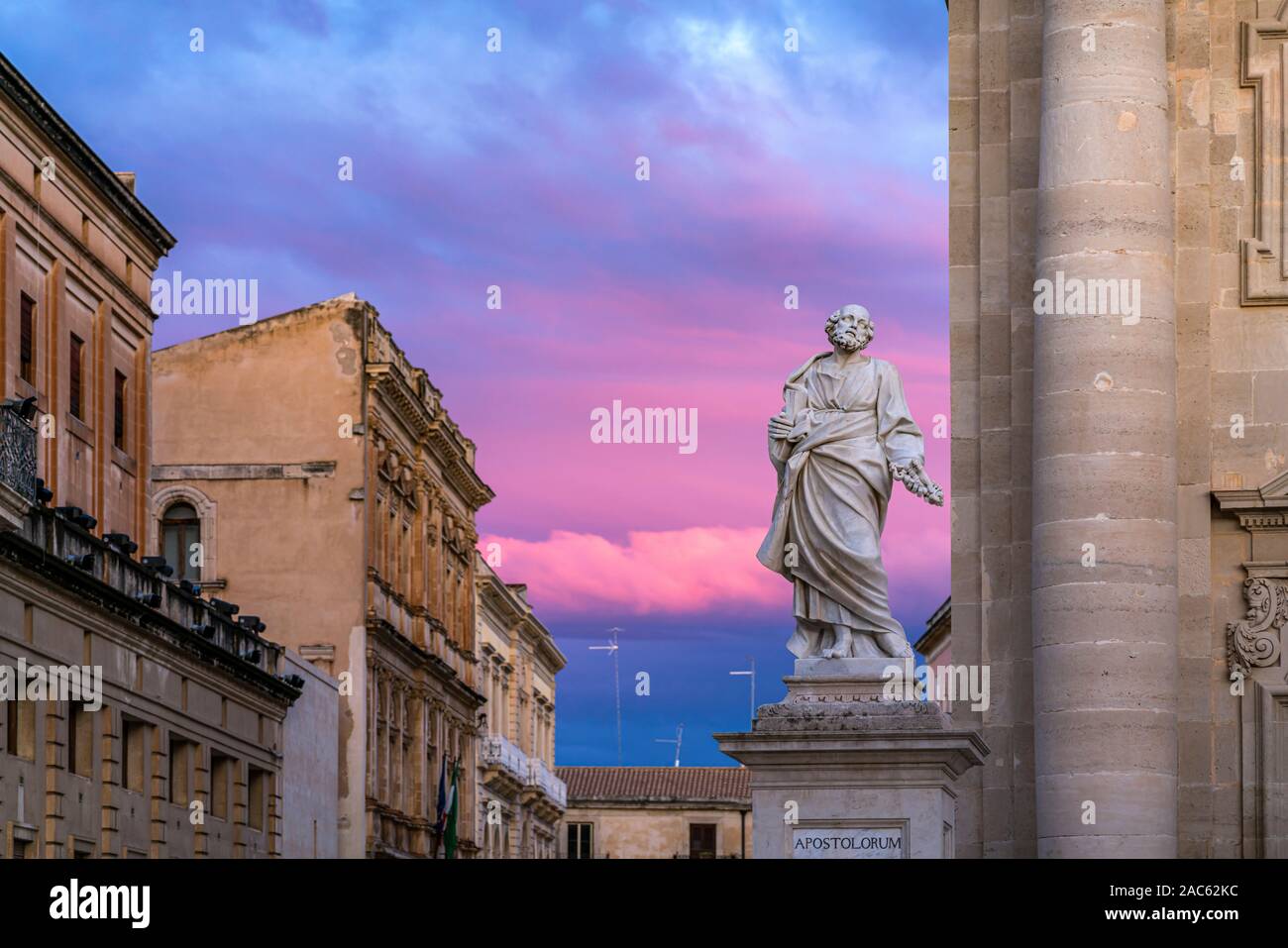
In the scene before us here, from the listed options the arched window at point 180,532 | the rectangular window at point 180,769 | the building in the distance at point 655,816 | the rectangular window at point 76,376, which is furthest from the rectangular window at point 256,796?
the building in the distance at point 655,816

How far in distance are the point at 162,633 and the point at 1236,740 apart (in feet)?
99.9

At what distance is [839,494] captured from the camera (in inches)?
761

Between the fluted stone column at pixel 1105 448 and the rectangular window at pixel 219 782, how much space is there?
115 feet

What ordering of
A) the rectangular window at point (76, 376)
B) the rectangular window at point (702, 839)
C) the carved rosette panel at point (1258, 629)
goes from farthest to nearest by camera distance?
the rectangular window at point (702, 839), the rectangular window at point (76, 376), the carved rosette panel at point (1258, 629)

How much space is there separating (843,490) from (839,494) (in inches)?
1.6

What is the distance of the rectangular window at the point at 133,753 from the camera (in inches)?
1945

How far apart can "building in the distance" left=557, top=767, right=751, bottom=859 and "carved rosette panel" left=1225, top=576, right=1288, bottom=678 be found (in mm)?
113983

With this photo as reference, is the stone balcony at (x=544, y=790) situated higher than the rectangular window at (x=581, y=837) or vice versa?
the stone balcony at (x=544, y=790)

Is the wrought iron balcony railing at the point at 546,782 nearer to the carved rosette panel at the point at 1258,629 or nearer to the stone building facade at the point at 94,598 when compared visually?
the stone building facade at the point at 94,598

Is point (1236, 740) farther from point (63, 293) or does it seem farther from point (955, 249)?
point (63, 293)

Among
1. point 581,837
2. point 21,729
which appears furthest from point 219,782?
point 581,837

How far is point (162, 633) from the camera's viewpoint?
51.1 meters

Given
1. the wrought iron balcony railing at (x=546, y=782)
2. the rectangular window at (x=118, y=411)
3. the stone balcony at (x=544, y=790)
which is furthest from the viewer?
the wrought iron balcony railing at (x=546, y=782)
